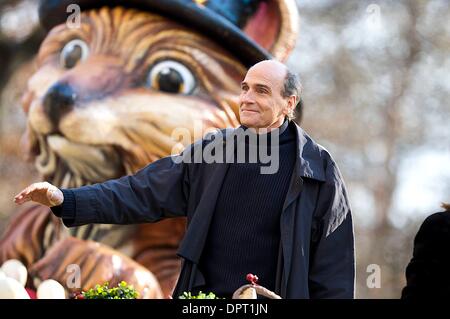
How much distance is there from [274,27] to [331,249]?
2164mm

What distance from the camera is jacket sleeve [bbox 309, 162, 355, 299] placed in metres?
3.10

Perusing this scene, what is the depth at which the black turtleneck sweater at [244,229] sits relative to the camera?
10.2 ft

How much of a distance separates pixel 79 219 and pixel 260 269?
54 cm

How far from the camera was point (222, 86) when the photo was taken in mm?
4953

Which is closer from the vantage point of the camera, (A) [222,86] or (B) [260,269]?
(B) [260,269]

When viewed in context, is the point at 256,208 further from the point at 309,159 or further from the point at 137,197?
the point at 137,197

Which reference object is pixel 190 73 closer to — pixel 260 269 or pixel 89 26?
pixel 89 26

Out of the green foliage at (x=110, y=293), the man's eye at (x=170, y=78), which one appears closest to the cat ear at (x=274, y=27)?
the man's eye at (x=170, y=78)

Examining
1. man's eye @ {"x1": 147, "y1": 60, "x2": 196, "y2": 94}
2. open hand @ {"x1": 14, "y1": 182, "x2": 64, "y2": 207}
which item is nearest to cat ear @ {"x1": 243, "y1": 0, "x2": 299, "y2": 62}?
man's eye @ {"x1": 147, "y1": 60, "x2": 196, "y2": 94}

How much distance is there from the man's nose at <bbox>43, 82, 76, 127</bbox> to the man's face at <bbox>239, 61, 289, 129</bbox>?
1.69 metres

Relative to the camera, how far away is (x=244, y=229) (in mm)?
3125
